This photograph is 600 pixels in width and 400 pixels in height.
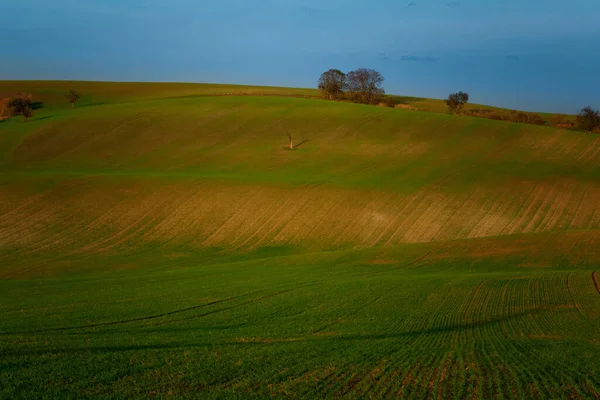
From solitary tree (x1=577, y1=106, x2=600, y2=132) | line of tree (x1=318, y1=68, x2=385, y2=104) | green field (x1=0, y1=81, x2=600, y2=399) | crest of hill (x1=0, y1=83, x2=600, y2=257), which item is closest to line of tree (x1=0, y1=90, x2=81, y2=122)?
green field (x1=0, y1=81, x2=600, y2=399)

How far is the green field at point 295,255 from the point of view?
11.0 meters

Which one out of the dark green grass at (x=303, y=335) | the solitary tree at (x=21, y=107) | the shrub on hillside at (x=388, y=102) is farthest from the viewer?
the shrub on hillside at (x=388, y=102)

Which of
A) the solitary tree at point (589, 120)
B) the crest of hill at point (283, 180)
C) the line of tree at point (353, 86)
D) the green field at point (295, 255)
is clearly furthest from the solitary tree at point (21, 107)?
the solitary tree at point (589, 120)

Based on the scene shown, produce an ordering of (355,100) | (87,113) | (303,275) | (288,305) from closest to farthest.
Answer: (288,305) → (303,275) → (87,113) → (355,100)

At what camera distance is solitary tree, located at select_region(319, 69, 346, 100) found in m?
104

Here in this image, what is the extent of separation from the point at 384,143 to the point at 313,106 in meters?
20.5

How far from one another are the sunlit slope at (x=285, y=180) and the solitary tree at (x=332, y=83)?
2970 cm

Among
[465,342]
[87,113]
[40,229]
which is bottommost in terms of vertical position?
[40,229]

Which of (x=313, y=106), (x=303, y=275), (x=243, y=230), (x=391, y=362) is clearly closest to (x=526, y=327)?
(x=391, y=362)

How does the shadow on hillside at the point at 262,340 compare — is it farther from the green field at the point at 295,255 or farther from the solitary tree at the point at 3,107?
the solitary tree at the point at 3,107

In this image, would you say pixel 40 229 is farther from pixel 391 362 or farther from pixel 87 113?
pixel 87 113

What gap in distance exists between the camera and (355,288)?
870 inches

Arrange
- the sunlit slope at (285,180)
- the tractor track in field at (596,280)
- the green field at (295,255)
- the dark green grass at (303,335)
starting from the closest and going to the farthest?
the dark green grass at (303,335) < the green field at (295,255) < the tractor track in field at (596,280) < the sunlit slope at (285,180)

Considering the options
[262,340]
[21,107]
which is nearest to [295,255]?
[262,340]
